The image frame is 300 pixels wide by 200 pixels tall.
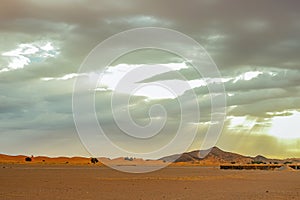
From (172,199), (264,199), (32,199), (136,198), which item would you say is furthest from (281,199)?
(32,199)

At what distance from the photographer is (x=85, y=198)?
26875 mm

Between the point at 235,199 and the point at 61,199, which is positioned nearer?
the point at 61,199

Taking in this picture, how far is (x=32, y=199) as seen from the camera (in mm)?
25984

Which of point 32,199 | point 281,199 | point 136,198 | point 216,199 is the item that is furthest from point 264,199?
point 32,199

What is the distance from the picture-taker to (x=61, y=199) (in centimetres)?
2592

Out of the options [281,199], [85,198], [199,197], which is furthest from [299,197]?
[85,198]

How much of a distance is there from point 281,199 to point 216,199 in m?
4.04

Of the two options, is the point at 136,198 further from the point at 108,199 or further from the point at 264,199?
the point at 264,199

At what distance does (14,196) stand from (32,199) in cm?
216

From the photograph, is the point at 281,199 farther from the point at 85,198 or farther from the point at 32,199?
Answer: the point at 32,199

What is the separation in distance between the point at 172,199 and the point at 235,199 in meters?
4.01

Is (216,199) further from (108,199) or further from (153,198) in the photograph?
(108,199)

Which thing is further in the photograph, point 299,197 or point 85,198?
point 299,197

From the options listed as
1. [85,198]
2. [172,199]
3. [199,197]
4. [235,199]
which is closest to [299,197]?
[235,199]
